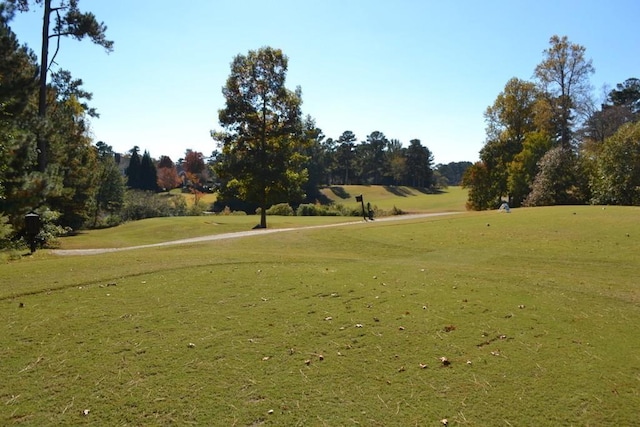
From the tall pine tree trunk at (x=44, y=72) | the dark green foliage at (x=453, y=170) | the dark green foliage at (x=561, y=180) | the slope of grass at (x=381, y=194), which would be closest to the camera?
the tall pine tree trunk at (x=44, y=72)

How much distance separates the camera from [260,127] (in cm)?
2997

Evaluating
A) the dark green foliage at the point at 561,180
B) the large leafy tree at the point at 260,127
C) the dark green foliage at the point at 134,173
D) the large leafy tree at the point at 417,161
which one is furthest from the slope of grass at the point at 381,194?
the large leafy tree at the point at 260,127

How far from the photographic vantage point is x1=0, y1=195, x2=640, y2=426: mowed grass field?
3.95 metres

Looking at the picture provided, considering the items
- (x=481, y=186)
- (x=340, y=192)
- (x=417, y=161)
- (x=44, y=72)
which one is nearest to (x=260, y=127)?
(x=44, y=72)

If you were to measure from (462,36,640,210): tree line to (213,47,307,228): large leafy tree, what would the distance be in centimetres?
2224

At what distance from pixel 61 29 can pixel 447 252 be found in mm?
20281

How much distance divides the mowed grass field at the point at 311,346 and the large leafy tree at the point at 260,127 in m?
19.6

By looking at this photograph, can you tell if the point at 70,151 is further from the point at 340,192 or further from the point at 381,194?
the point at 381,194

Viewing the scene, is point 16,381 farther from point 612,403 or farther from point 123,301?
point 612,403

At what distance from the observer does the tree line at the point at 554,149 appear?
3052 cm

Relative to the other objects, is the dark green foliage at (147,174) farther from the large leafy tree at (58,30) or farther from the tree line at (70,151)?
the large leafy tree at (58,30)

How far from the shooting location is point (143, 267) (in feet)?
32.7

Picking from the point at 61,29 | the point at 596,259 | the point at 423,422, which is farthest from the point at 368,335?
the point at 61,29

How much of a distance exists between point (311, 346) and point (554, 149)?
39.7 metres
